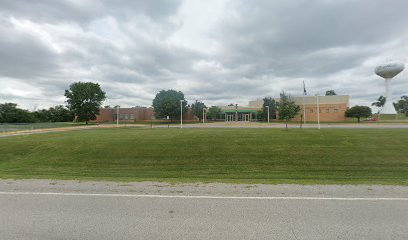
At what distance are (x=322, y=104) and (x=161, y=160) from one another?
59.0 m

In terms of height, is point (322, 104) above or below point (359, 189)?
above

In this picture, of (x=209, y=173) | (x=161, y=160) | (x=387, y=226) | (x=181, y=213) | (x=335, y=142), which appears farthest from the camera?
(x=335, y=142)

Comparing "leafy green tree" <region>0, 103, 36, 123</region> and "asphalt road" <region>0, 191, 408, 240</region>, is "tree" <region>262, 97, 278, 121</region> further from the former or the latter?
"leafy green tree" <region>0, 103, 36, 123</region>

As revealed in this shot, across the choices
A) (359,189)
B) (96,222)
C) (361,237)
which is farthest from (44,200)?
(359,189)

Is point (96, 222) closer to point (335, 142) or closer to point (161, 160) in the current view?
point (161, 160)

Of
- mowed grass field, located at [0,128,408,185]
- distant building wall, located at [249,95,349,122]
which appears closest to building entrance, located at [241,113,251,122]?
distant building wall, located at [249,95,349,122]

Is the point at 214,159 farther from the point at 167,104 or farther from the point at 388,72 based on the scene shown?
the point at 388,72

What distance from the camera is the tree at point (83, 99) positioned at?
5722cm

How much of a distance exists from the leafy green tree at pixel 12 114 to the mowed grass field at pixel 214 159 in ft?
192

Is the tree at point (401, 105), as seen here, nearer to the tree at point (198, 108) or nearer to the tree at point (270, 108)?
the tree at point (270, 108)

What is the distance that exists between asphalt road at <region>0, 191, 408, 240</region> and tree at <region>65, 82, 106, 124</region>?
5841 cm

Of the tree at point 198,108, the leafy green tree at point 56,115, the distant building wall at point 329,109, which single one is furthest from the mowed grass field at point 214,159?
the leafy green tree at point 56,115

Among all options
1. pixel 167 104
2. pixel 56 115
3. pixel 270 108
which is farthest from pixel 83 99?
pixel 270 108

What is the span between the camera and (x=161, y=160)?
1082 centimetres
